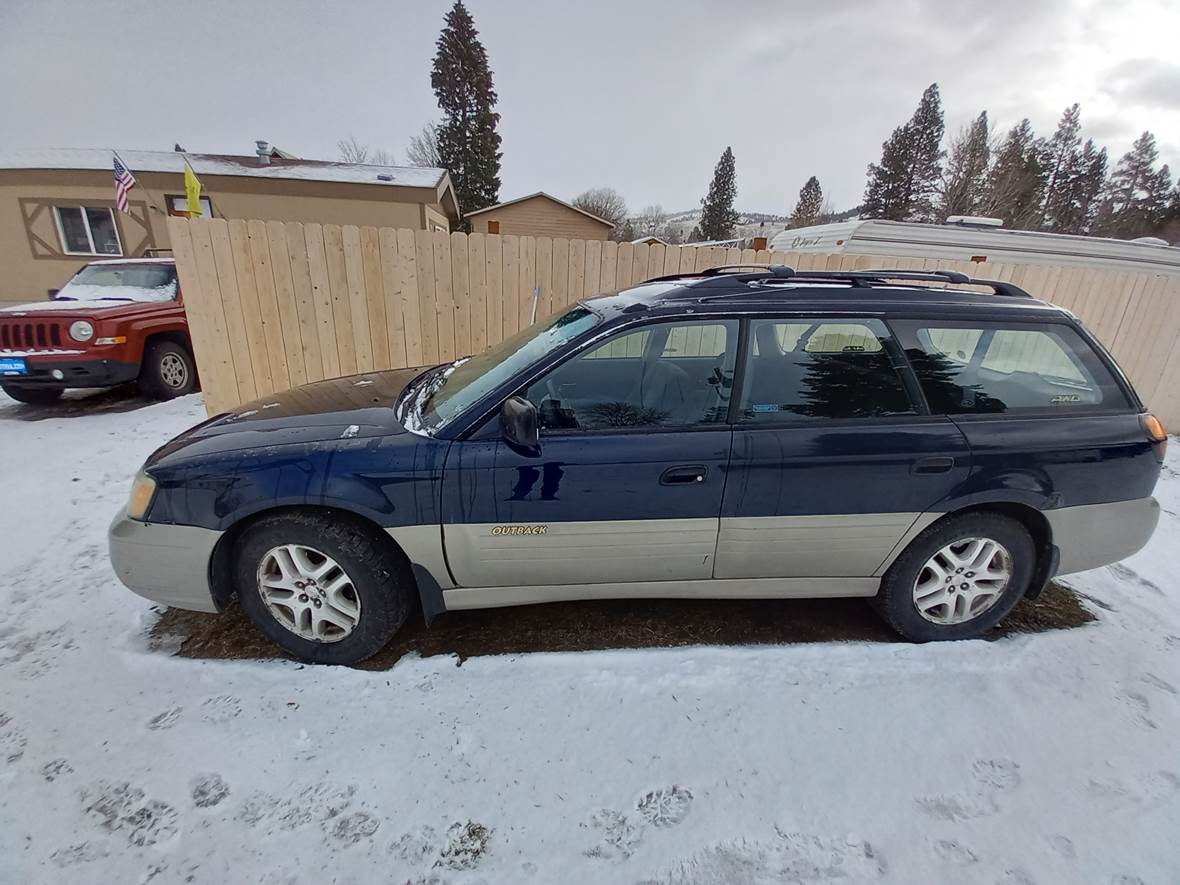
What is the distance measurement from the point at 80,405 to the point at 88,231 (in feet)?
46.7

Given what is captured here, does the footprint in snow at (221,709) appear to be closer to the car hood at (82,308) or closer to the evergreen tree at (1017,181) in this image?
the car hood at (82,308)

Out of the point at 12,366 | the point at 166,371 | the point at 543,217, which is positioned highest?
the point at 543,217

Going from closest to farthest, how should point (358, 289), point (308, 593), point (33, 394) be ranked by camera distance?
point (308, 593) → point (358, 289) → point (33, 394)

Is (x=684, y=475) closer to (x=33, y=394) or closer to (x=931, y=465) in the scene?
(x=931, y=465)

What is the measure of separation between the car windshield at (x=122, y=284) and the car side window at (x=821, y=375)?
772 cm

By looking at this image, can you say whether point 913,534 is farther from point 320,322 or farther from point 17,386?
point 17,386

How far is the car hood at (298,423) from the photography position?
2.20m

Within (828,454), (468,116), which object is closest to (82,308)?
(828,454)

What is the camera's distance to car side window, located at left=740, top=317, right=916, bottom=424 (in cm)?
225

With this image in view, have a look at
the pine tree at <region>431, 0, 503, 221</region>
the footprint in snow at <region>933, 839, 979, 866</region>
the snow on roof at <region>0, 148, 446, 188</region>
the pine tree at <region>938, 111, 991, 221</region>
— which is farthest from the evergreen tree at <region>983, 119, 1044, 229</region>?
the footprint in snow at <region>933, 839, 979, 866</region>

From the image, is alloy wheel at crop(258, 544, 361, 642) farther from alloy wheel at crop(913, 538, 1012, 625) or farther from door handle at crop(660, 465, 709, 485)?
alloy wheel at crop(913, 538, 1012, 625)

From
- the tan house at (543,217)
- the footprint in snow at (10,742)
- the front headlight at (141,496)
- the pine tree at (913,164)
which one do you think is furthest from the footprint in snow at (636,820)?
the pine tree at (913,164)

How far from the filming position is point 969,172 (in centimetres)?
3014

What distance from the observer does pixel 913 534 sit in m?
2.38
